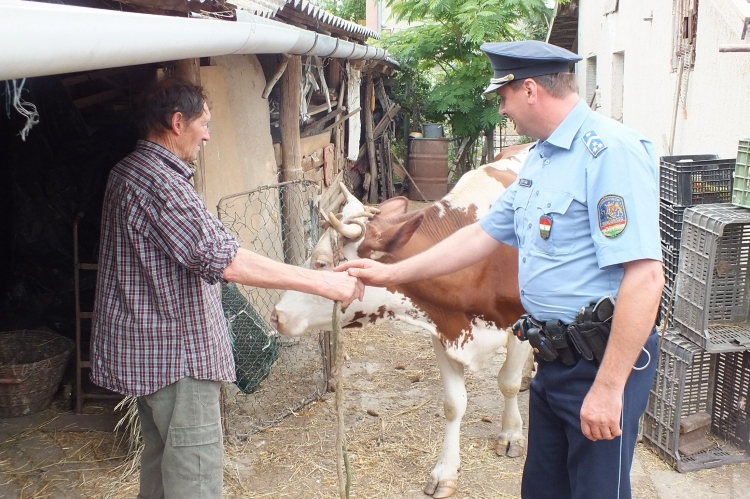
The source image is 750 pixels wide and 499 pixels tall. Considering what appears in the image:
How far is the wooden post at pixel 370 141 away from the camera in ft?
41.3

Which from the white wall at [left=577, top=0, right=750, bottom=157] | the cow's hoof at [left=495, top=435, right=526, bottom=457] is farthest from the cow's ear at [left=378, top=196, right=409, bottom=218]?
the white wall at [left=577, top=0, right=750, bottom=157]

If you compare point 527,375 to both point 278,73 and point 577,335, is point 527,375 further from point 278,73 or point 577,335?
point 577,335

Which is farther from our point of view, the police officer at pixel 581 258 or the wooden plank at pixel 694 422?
the wooden plank at pixel 694 422

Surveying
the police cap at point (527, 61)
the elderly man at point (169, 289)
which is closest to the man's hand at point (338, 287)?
the elderly man at point (169, 289)

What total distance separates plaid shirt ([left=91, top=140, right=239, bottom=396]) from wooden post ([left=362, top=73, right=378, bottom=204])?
10288 mm

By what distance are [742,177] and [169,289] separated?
319 cm

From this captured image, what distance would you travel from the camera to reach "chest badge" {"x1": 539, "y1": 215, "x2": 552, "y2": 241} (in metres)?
2.24

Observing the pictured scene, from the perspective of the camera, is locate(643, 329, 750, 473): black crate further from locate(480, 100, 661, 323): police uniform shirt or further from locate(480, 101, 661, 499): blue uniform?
locate(480, 100, 661, 323): police uniform shirt

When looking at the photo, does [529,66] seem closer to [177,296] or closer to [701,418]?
[177,296]

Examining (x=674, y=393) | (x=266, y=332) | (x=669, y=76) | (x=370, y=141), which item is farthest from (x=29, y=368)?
(x=370, y=141)

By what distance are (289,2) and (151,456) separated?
4.39 metres

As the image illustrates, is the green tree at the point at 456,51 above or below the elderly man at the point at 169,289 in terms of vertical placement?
above

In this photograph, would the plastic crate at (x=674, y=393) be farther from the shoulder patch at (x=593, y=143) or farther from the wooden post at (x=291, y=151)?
the wooden post at (x=291, y=151)

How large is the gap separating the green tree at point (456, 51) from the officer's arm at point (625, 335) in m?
11.5
